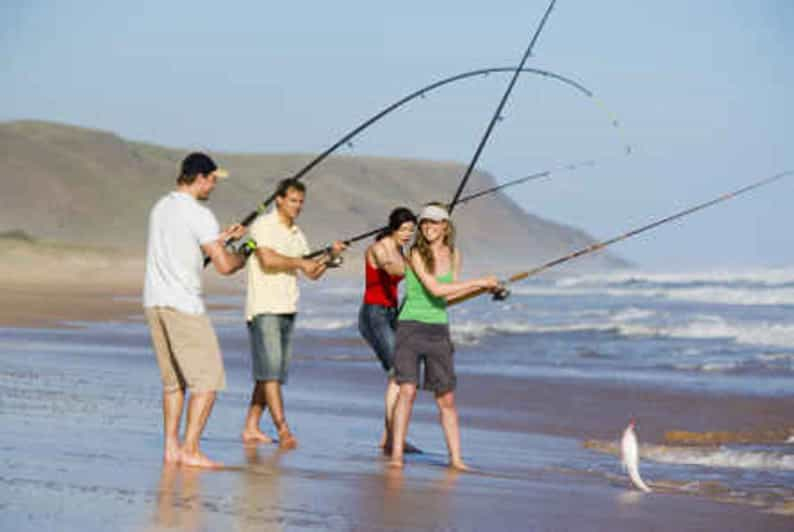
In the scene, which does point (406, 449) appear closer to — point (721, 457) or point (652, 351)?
point (721, 457)

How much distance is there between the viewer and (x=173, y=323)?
6340 mm

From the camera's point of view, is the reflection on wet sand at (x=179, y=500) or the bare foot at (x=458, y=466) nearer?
the reflection on wet sand at (x=179, y=500)

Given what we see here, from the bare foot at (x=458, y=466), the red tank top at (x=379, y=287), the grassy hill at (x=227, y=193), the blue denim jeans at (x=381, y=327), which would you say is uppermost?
the grassy hill at (x=227, y=193)

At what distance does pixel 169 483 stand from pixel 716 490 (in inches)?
92.9

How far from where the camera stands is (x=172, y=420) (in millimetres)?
6551

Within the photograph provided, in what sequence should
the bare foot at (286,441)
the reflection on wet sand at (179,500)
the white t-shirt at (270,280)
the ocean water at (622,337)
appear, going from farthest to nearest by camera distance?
the ocean water at (622,337)
the white t-shirt at (270,280)
the bare foot at (286,441)
the reflection on wet sand at (179,500)

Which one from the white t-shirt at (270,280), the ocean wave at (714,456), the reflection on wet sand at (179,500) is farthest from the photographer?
the ocean wave at (714,456)

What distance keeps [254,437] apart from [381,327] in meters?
0.78

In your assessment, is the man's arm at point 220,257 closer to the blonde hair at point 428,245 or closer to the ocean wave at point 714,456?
the blonde hair at point 428,245

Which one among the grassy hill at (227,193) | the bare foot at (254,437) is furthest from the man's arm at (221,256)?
the grassy hill at (227,193)

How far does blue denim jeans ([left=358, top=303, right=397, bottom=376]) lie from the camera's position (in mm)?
7809

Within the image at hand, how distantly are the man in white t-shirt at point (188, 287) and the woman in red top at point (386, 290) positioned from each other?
1301mm

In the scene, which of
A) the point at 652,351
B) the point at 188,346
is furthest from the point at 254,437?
the point at 652,351

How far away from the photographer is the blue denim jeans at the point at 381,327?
7809 mm
